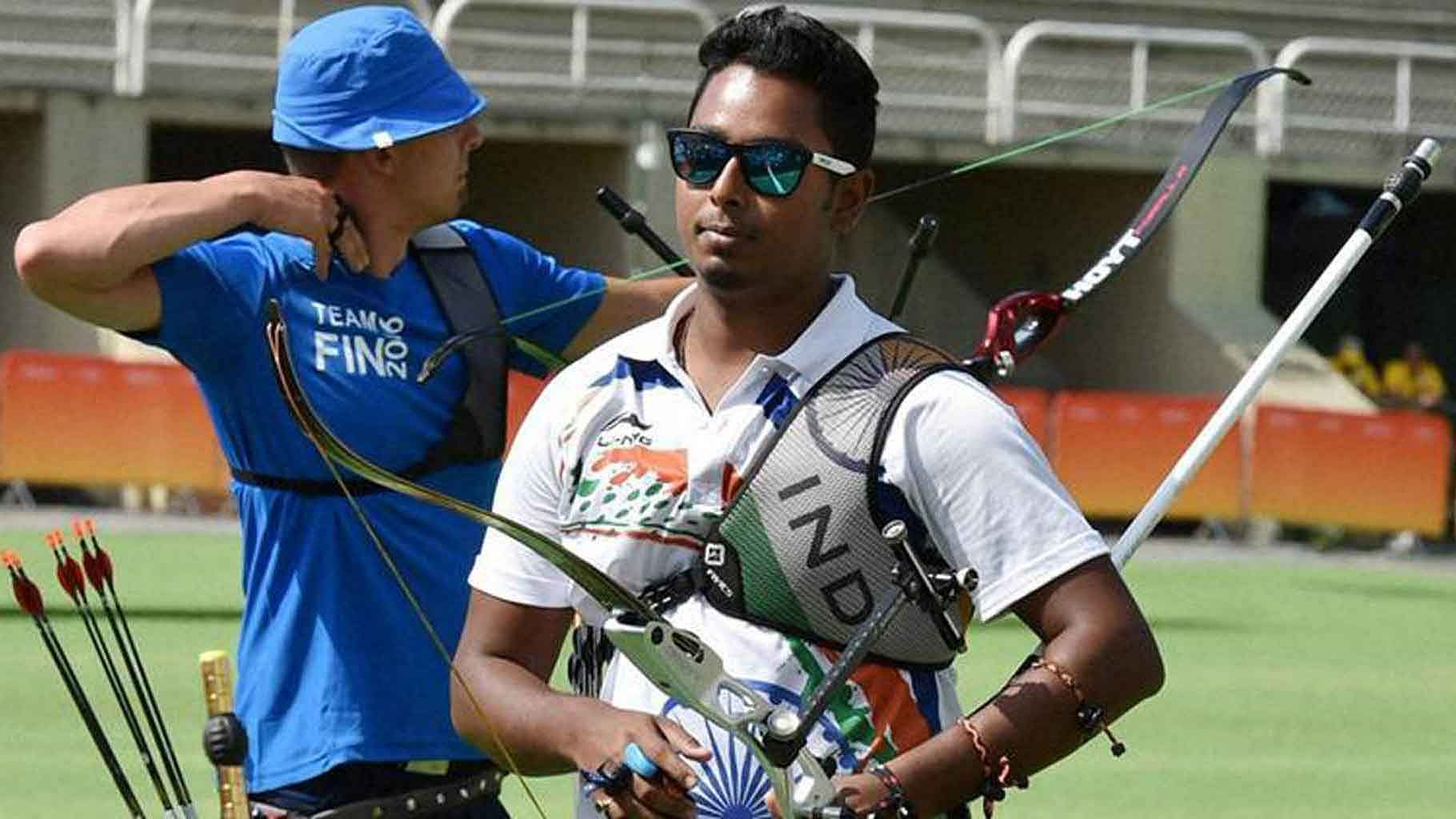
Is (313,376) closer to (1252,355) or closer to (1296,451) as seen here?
(1296,451)

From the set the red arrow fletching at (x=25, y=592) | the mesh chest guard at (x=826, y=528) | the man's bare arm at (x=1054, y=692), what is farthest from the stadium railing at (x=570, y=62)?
the man's bare arm at (x=1054, y=692)

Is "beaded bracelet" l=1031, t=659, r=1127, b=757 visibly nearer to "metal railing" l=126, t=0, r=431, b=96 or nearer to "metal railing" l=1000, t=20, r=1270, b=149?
"metal railing" l=126, t=0, r=431, b=96

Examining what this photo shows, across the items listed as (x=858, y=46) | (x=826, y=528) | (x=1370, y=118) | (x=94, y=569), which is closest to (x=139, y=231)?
(x=94, y=569)

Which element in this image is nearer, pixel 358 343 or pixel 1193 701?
pixel 358 343

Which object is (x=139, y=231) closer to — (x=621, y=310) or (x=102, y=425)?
(x=621, y=310)

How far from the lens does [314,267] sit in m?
5.26

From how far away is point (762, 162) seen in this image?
13.1ft

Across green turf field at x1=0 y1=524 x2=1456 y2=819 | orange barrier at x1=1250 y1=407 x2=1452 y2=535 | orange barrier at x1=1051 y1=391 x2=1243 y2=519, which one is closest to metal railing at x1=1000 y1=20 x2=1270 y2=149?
orange barrier at x1=1250 y1=407 x2=1452 y2=535

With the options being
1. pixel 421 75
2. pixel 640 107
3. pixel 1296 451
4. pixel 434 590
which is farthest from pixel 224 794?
pixel 640 107

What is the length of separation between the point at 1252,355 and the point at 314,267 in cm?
2569

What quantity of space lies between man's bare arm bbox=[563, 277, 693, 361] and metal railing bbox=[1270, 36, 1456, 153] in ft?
77.5

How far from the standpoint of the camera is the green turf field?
11039 millimetres

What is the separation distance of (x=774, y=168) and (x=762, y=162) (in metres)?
0.02

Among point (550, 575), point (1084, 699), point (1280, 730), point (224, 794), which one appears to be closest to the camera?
point (1084, 699)
